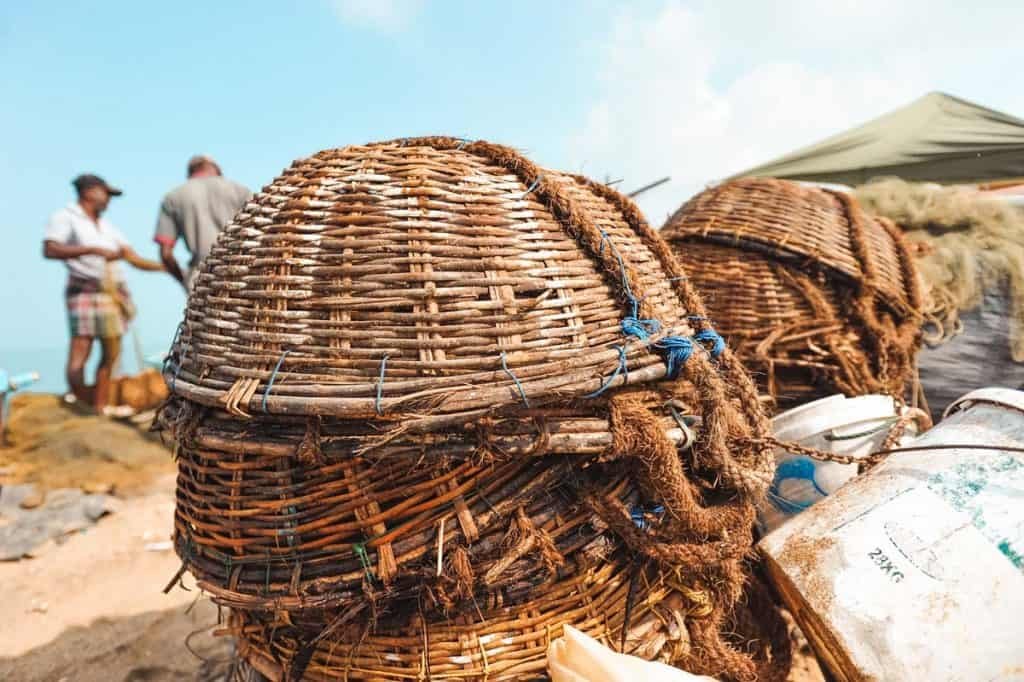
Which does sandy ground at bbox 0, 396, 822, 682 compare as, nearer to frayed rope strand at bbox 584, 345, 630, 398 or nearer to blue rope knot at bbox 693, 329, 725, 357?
blue rope knot at bbox 693, 329, 725, 357

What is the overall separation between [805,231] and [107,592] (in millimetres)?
4687

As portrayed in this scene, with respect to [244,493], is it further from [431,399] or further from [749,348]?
[749,348]

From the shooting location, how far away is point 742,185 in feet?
11.5

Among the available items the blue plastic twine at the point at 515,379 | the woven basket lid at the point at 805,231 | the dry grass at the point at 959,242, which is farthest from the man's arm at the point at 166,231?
the dry grass at the point at 959,242

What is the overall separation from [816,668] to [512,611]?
1.79 metres

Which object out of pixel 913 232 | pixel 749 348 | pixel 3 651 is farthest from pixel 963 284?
pixel 3 651

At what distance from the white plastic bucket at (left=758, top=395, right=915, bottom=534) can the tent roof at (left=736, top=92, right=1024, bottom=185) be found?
7175 mm

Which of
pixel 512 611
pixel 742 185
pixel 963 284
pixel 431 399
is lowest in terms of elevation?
pixel 512 611

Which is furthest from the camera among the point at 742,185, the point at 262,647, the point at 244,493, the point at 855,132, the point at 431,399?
the point at 855,132

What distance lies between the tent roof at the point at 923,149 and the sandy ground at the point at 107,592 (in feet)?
25.2

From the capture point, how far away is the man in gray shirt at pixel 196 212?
559 centimetres

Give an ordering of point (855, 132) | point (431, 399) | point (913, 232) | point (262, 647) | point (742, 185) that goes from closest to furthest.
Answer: point (431, 399), point (262, 647), point (742, 185), point (913, 232), point (855, 132)

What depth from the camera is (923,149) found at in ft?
27.9

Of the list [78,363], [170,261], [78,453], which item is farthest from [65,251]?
[78,453]
